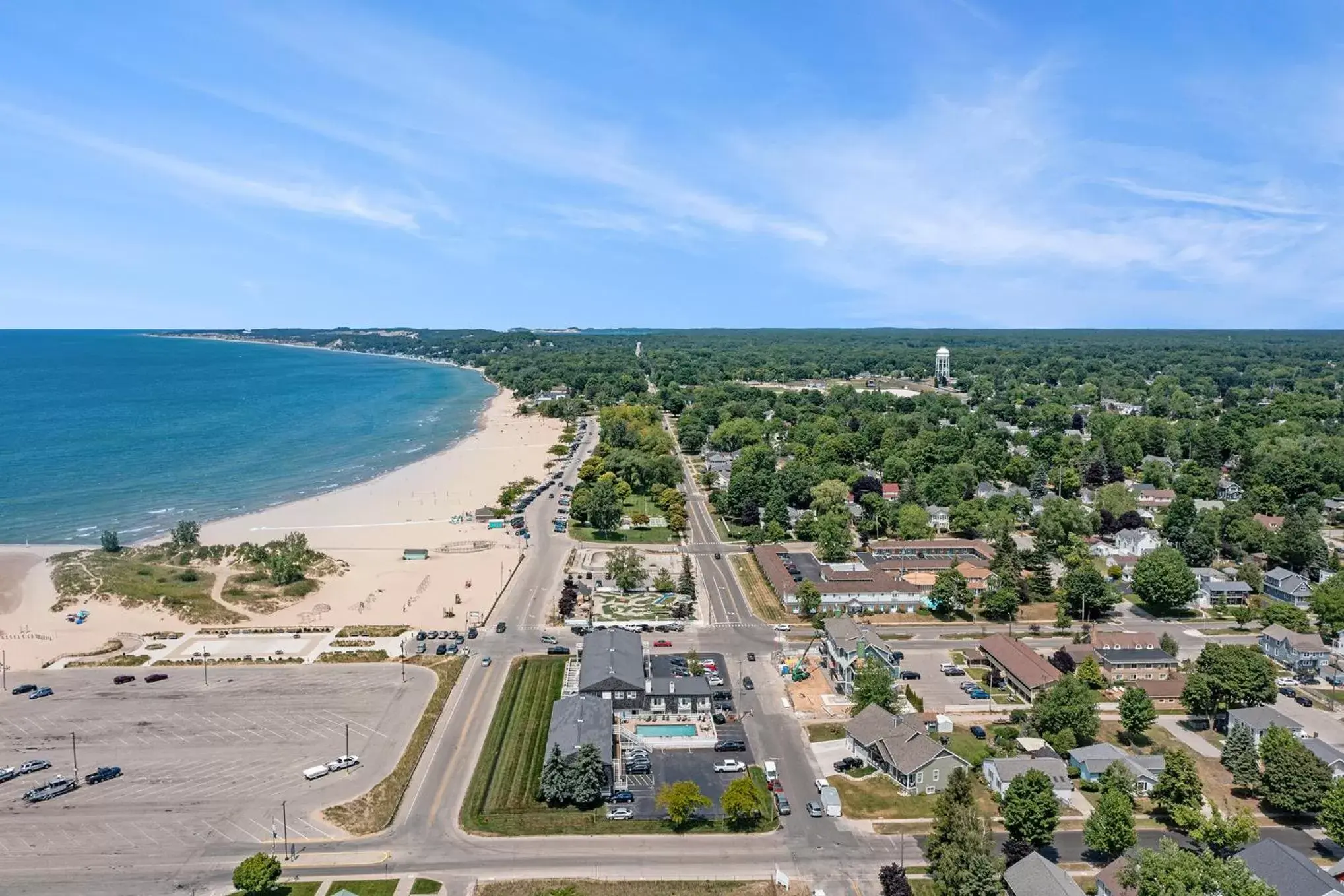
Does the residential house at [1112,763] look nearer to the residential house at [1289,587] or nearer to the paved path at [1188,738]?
the paved path at [1188,738]

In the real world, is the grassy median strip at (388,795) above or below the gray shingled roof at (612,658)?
below

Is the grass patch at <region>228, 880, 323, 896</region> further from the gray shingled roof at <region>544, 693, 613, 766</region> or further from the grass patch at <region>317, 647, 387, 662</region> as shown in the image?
the grass patch at <region>317, 647, 387, 662</region>

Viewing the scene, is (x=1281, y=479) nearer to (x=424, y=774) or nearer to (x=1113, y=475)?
(x=1113, y=475)

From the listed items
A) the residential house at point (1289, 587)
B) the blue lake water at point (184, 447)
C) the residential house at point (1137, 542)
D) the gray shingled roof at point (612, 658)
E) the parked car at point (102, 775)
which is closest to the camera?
the parked car at point (102, 775)

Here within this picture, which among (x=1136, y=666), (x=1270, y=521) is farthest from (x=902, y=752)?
(x=1270, y=521)

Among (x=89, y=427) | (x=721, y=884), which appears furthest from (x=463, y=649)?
(x=89, y=427)

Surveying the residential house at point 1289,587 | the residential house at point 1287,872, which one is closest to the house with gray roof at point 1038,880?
the residential house at point 1287,872
